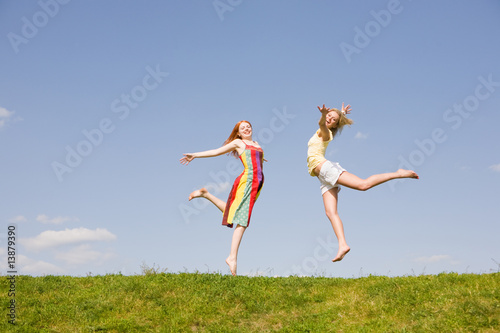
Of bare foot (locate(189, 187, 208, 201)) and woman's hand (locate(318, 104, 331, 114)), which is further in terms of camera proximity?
bare foot (locate(189, 187, 208, 201))

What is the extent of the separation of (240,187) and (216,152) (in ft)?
3.27

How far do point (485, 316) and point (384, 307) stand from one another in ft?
5.54

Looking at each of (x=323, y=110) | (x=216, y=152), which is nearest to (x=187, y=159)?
(x=216, y=152)

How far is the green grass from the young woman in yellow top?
1.23 metres

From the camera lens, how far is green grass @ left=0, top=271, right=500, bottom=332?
8.27 metres

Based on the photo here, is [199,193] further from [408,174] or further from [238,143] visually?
[408,174]

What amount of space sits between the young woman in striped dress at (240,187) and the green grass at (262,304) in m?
1.13

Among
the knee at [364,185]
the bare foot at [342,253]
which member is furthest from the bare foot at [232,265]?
the knee at [364,185]

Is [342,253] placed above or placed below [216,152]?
below

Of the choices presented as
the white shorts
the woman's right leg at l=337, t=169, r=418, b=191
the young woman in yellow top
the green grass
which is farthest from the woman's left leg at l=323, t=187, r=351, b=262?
the green grass

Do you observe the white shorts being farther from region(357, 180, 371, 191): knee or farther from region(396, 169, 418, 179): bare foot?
region(396, 169, 418, 179): bare foot

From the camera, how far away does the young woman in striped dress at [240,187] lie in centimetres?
1093

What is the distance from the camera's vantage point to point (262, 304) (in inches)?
373

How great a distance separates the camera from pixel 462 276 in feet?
32.2
